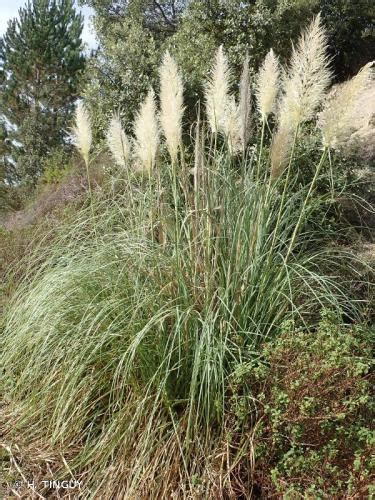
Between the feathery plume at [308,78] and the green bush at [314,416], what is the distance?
3.73ft

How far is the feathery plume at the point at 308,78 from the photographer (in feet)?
9.75

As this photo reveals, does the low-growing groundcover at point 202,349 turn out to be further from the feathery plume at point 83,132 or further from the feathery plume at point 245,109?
the feathery plume at point 83,132

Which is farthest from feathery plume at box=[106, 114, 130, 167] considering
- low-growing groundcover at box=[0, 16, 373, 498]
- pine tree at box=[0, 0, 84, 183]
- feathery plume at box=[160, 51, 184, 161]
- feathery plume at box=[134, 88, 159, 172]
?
pine tree at box=[0, 0, 84, 183]

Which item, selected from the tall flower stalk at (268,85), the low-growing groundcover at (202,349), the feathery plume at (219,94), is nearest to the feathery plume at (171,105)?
the low-growing groundcover at (202,349)

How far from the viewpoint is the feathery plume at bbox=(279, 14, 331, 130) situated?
9.75 feet

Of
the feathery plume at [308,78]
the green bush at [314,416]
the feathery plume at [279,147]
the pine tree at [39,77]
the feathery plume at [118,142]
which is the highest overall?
the pine tree at [39,77]

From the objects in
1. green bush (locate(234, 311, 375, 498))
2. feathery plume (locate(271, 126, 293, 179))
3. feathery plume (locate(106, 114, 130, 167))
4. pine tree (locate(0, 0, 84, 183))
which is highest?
pine tree (locate(0, 0, 84, 183))

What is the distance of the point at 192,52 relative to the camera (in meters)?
7.57

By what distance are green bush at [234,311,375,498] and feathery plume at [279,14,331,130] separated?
114 cm

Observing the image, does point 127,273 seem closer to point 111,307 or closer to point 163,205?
point 111,307

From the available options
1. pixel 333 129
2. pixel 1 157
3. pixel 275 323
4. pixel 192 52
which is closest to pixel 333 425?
pixel 275 323

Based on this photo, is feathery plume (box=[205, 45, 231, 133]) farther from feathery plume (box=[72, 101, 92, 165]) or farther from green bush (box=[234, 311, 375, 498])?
green bush (box=[234, 311, 375, 498])

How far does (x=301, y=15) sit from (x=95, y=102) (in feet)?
10.4

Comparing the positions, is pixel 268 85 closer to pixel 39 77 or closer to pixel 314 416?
pixel 314 416
